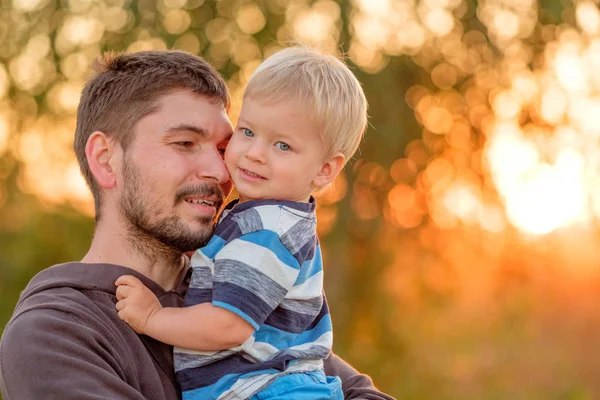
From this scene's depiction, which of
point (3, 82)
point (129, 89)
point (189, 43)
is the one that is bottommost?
point (3, 82)

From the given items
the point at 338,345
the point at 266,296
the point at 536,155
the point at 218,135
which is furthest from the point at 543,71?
the point at 266,296

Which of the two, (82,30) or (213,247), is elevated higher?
(213,247)

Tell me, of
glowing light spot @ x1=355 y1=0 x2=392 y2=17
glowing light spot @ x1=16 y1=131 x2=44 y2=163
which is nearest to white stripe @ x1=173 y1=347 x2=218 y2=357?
glowing light spot @ x1=355 y1=0 x2=392 y2=17

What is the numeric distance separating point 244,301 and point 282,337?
19 centimetres

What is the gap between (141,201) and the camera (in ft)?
8.08

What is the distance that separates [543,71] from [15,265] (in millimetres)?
5556

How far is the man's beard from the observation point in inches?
94.4

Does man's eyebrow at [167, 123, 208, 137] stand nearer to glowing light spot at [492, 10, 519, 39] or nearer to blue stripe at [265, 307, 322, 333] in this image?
blue stripe at [265, 307, 322, 333]

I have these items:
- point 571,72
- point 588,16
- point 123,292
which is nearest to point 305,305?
point 123,292

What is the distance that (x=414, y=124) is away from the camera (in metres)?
7.18

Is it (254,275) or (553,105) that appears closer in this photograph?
(254,275)

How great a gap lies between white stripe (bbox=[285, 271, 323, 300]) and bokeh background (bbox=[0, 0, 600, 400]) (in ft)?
12.8

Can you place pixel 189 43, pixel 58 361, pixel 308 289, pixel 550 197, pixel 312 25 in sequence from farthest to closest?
pixel 189 43, pixel 312 25, pixel 550 197, pixel 308 289, pixel 58 361

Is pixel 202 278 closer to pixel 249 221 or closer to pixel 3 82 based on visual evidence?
pixel 249 221
